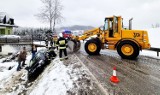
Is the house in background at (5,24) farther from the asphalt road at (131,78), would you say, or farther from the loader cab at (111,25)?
the asphalt road at (131,78)

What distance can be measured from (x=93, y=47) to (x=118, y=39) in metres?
2.00

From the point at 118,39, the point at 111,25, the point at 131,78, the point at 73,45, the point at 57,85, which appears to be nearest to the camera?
the point at 57,85

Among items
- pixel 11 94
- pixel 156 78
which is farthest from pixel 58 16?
pixel 156 78

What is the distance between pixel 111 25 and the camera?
16.8m

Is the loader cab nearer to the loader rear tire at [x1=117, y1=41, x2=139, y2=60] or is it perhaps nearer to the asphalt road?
the loader rear tire at [x1=117, y1=41, x2=139, y2=60]

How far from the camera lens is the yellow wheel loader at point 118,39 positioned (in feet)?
51.5

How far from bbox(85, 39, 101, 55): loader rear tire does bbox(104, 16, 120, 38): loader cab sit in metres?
1.11

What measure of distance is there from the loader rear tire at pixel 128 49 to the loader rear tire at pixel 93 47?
1.84 m

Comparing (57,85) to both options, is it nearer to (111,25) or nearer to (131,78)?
(131,78)

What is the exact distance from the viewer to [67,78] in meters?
10.7

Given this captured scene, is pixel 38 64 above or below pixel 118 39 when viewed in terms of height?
below

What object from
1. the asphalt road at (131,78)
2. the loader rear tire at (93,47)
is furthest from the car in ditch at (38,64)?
the asphalt road at (131,78)

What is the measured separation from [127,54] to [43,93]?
773 cm

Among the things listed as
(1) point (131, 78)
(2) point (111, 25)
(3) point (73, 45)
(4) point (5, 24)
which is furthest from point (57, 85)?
(4) point (5, 24)
